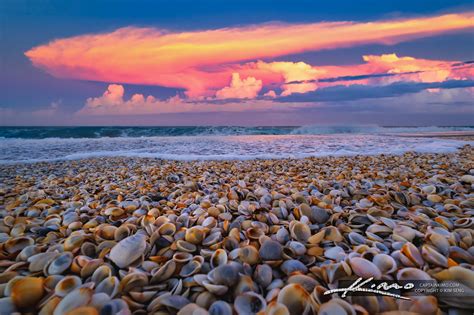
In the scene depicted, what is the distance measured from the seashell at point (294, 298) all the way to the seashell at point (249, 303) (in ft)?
0.24

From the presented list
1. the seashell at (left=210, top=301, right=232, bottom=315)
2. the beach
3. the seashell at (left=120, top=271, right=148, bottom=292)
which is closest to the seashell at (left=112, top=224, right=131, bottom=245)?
the beach

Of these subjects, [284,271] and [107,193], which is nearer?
[284,271]

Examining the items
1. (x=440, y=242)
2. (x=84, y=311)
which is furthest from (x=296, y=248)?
(x=84, y=311)

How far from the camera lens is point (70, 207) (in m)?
2.30

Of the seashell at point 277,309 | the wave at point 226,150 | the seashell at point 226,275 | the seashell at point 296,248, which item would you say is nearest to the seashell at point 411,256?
the seashell at point 296,248

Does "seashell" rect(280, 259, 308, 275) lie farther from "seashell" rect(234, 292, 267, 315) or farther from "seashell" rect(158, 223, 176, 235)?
"seashell" rect(158, 223, 176, 235)

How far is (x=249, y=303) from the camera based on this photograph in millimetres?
1044

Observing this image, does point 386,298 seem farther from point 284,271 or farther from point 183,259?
point 183,259

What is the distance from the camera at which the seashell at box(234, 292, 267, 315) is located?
1014 mm

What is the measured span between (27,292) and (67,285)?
0.45 feet

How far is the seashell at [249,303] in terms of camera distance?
39.9 inches

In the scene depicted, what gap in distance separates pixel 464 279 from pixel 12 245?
7.38 feet

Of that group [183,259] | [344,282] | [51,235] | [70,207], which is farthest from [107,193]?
[344,282]

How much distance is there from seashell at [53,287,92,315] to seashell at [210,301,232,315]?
49cm
